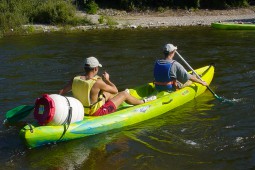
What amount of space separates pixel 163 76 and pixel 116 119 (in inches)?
64.4

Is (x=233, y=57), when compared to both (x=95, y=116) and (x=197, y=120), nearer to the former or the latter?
(x=197, y=120)

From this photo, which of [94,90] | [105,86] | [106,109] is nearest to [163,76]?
[106,109]

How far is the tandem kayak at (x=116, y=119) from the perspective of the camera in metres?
6.61

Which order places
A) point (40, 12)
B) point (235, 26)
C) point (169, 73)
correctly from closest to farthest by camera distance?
point (169, 73), point (235, 26), point (40, 12)

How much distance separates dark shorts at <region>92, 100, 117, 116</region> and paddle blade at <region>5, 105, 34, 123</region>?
119 cm

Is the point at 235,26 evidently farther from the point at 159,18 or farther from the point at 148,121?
the point at 148,121

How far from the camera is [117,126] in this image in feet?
24.7

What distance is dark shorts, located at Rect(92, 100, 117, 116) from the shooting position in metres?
7.44

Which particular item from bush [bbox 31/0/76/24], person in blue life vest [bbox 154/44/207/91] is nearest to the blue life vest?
person in blue life vest [bbox 154/44/207/91]

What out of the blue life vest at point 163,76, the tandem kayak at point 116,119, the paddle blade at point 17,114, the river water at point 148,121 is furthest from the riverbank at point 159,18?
the paddle blade at point 17,114

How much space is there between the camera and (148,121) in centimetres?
812

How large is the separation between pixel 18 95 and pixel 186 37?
987 cm

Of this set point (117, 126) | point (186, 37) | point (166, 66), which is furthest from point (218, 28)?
point (117, 126)

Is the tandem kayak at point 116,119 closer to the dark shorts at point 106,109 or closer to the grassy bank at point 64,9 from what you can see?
the dark shorts at point 106,109
